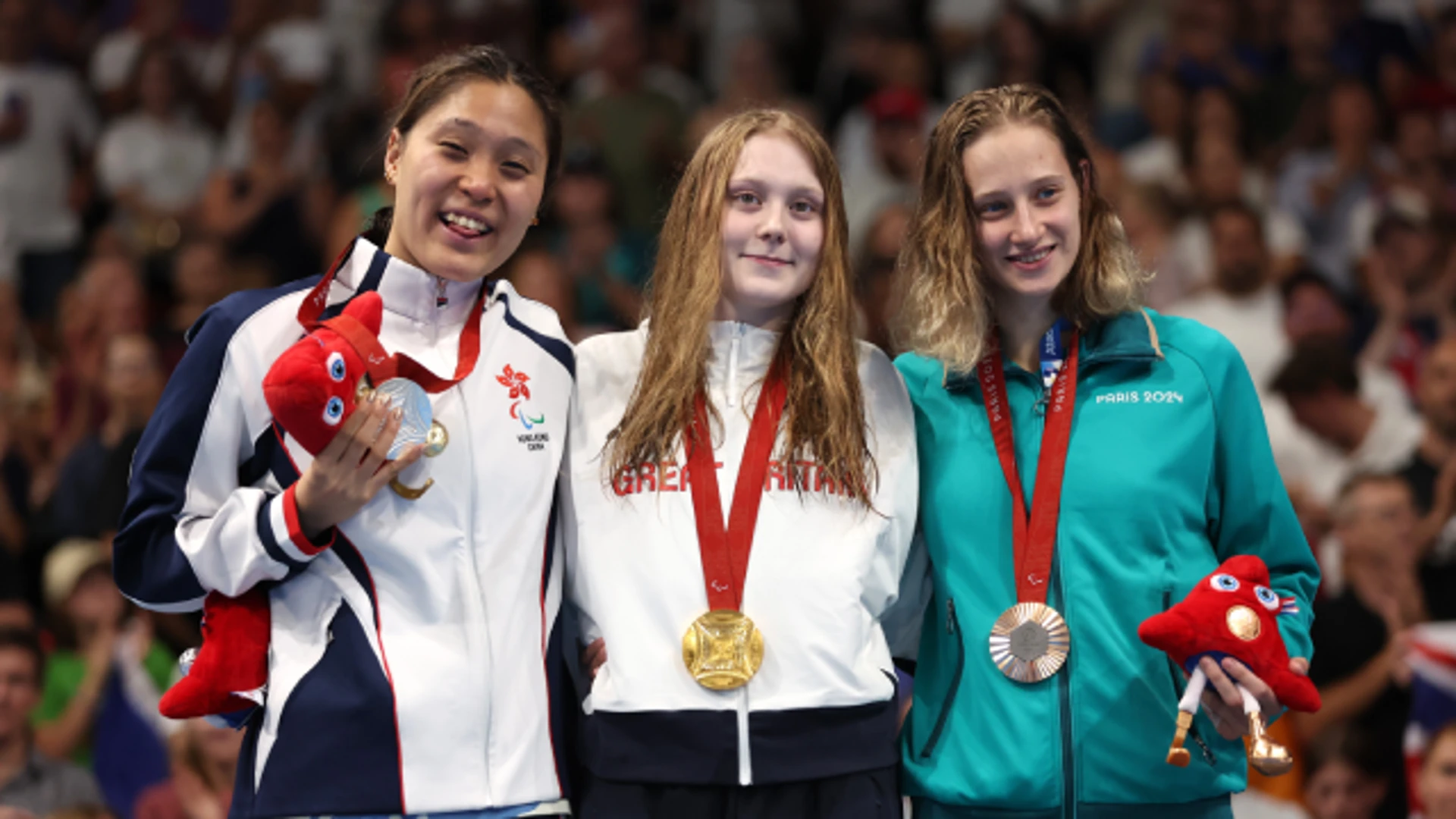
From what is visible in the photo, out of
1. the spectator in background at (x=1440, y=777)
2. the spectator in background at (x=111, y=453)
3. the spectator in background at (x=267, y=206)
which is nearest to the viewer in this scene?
the spectator in background at (x=1440, y=777)

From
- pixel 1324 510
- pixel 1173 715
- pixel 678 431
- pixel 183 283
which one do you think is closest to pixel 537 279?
pixel 183 283

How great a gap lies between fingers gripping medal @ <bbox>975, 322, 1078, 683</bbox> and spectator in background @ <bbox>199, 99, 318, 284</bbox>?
555cm

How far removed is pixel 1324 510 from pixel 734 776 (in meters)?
3.67

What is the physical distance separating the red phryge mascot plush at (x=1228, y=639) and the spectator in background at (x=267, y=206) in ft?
19.9

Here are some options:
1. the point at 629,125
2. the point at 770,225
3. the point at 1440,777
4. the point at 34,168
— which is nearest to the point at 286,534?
the point at 770,225

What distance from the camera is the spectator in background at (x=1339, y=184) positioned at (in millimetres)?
7629

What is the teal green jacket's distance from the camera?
3.02 m

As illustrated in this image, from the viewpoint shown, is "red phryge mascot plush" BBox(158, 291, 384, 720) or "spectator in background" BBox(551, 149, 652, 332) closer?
"red phryge mascot plush" BBox(158, 291, 384, 720)

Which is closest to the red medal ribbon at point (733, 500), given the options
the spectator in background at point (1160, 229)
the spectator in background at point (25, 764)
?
the spectator in background at point (25, 764)

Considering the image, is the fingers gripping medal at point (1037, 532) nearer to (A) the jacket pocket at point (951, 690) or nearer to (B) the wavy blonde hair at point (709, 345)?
(A) the jacket pocket at point (951, 690)

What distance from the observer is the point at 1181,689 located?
3.04 m

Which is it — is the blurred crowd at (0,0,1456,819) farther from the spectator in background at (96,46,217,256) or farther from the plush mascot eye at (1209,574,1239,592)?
the plush mascot eye at (1209,574,1239,592)

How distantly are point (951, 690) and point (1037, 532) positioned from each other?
38 cm

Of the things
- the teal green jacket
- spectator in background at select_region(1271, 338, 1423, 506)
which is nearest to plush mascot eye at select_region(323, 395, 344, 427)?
the teal green jacket
